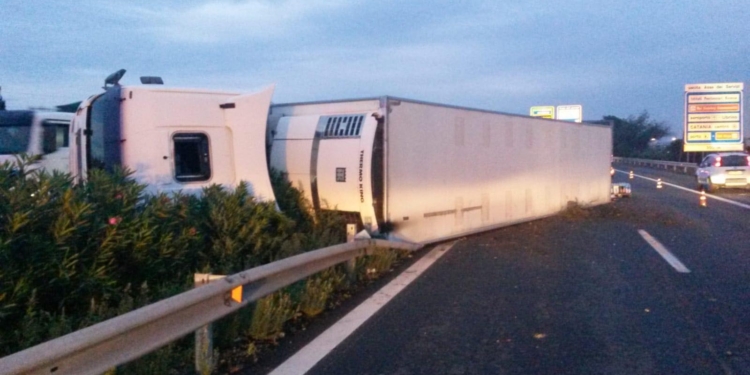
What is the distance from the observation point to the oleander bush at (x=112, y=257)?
632 centimetres

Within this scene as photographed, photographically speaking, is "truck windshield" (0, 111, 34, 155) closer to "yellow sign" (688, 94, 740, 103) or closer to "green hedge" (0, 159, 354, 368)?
"green hedge" (0, 159, 354, 368)

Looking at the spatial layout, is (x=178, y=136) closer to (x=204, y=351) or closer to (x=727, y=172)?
(x=204, y=351)

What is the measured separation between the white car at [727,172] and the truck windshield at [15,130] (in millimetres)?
26700

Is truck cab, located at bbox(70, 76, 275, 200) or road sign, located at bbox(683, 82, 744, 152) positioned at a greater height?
road sign, located at bbox(683, 82, 744, 152)

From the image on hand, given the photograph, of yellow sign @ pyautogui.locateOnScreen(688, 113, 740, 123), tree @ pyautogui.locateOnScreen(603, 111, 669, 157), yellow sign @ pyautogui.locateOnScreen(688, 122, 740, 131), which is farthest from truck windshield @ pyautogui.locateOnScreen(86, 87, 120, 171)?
tree @ pyautogui.locateOnScreen(603, 111, 669, 157)

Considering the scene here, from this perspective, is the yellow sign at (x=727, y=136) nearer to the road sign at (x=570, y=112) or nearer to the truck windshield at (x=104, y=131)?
the road sign at (x=570, y=112)

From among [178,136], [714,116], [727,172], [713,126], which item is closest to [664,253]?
[178,136]

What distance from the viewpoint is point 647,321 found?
8.20m

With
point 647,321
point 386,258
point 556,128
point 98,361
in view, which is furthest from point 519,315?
point 556,128

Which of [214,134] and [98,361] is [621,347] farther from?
[214,134]

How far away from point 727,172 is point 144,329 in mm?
32130

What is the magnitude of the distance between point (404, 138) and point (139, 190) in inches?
228

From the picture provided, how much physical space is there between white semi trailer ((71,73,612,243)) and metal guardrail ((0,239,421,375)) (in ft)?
11.1

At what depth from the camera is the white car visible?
1305 inches
